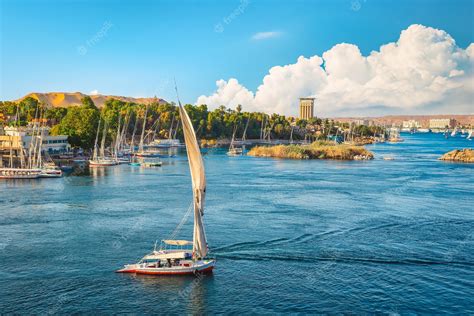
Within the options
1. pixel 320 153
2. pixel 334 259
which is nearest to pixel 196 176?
pixel 334 259

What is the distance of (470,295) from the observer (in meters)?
29.4

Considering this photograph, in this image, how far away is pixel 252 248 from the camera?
3772 centimetres

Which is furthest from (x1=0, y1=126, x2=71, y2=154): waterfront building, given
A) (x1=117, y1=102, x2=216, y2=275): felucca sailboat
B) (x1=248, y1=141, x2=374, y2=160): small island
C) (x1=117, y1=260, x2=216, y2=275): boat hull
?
(x1=117, y1=102, x2=216, y2=275): felucca sailboat

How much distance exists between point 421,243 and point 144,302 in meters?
22.7

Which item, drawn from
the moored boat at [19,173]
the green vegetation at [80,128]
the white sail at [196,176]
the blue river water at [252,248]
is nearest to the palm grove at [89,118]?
the green vegetation at [80,128]

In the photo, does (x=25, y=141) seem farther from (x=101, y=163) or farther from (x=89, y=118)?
(x=89, y=118)

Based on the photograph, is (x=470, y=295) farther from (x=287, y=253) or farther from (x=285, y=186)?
(x=285, y=186)

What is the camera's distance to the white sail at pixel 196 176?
100ft

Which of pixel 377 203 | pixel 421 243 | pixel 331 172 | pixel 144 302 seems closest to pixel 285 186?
pixel 377 203

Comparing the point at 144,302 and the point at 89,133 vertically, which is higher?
the point at 89,133

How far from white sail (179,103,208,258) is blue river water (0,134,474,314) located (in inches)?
77.6

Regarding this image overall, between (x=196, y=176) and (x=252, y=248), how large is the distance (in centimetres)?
926

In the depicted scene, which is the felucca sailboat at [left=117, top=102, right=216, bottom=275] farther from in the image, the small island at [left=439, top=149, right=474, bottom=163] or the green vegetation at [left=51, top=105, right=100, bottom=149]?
the small island at [left=439, top=149, right=474, bottom=163]

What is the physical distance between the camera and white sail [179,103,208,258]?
30500mm
